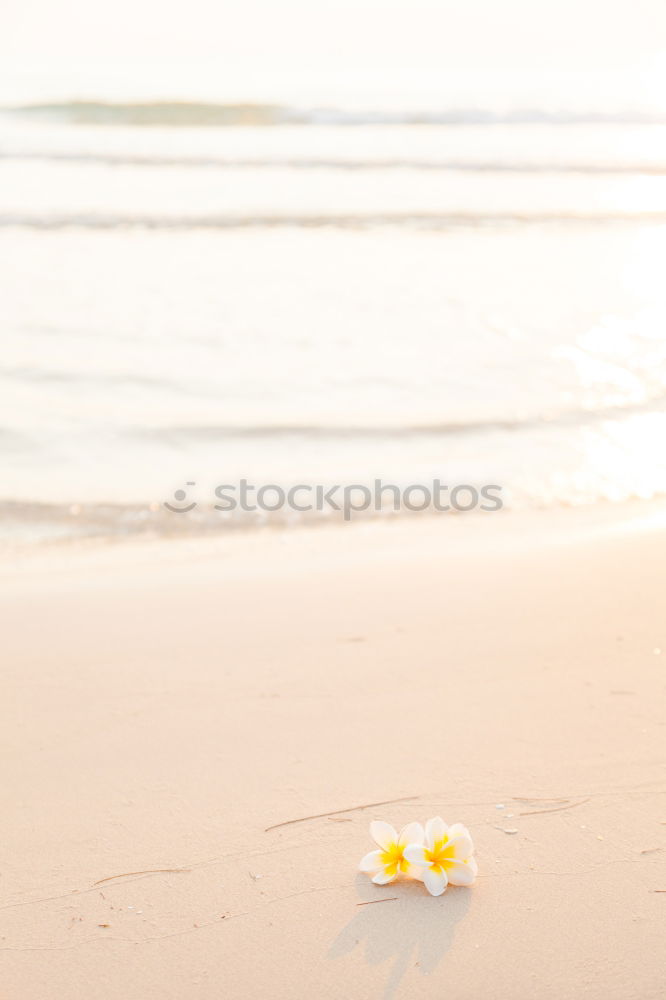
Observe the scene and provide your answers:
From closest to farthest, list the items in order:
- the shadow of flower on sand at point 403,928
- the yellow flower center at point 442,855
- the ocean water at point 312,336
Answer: the shadow of flower on sand at point 403,928
the yellow flower center at point 442,855
the ocean water at point 312,336

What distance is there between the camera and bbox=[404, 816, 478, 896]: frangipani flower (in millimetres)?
1762

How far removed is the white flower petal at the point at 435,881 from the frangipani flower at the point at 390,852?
0.02m

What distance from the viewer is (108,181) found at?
373 inches

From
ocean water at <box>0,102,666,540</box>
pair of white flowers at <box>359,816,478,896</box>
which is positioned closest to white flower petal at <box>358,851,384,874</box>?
pair of white flowers at <box>359,816,478,896</box>

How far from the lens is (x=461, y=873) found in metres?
1.77

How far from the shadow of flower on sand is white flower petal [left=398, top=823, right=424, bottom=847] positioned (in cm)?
8

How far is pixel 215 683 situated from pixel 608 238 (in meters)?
6.36

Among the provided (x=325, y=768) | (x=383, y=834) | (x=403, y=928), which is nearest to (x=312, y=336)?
(x=325, y=768)

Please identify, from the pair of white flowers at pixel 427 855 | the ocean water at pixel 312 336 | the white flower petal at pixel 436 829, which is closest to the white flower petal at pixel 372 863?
the pair of white flowers at pixel 427 855

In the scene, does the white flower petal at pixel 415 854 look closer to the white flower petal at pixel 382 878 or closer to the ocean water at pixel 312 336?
the white flower petal at pixel 382 878

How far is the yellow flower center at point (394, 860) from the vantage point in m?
1.79

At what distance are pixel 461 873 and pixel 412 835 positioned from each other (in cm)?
11

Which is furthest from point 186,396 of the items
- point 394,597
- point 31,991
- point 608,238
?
point 608,238

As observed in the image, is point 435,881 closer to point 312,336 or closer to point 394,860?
point 394,860
